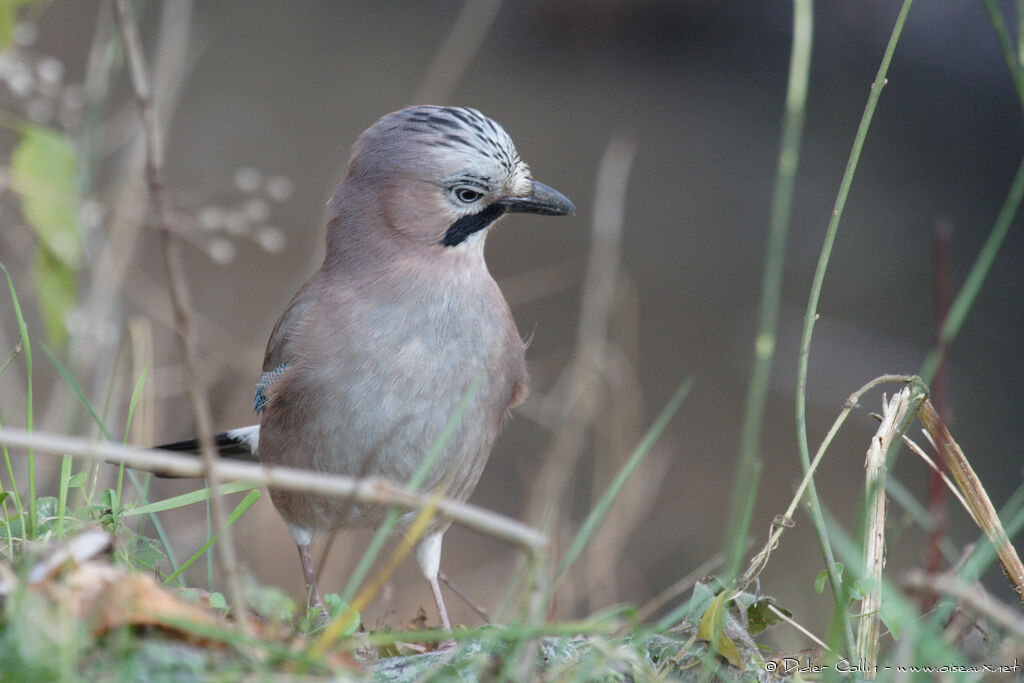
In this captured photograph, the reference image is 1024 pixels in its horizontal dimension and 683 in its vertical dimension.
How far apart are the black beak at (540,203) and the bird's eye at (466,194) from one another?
0.07 metres

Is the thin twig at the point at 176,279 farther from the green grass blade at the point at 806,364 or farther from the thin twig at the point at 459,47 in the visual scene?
the thin twig at the point at 459,47

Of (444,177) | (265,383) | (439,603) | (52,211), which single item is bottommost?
(439,603)

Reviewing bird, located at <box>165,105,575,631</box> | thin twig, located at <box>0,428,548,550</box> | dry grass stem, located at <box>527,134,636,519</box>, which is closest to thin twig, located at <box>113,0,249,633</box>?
thin twig, located at <box>0,428,548,550</box>

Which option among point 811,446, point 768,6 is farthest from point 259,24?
point 811,446

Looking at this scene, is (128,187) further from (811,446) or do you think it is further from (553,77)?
(553,77)

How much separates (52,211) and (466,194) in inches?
46.4

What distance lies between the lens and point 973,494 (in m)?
2.13

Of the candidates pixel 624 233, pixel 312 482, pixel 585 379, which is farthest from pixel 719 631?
pixel 624 233

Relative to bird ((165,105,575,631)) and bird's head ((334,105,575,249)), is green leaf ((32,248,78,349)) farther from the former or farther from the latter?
bird's head ((334,105,575,249))

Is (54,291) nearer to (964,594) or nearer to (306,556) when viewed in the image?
(306,556)

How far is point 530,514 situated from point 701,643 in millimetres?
2733

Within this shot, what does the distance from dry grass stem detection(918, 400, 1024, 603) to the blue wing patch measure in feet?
5.96

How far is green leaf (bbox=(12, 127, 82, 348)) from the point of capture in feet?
8.01

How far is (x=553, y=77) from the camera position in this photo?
11930 mm
